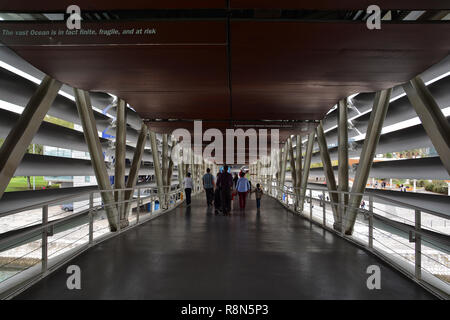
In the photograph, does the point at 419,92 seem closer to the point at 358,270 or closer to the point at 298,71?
the point at 298,71

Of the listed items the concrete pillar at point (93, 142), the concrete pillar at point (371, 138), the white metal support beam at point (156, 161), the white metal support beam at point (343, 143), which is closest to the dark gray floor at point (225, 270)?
the concrete pillar at point (371, 138)


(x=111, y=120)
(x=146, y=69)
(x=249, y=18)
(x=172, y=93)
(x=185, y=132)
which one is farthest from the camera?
(x=111, y=120)

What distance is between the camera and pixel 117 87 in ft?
23.5

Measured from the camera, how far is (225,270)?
4.51 m

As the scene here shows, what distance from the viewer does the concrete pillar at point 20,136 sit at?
501 cm

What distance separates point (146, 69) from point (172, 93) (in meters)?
1.95

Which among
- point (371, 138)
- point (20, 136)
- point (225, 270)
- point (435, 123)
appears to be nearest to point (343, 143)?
point (371, 138)

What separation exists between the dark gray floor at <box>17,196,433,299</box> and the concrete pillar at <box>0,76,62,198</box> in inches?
71.7

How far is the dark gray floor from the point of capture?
12.0 ft

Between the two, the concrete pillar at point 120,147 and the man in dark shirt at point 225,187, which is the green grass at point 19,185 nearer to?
the concrete pillar at point 120,147

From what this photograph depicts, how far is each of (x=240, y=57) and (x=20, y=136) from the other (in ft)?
12.8

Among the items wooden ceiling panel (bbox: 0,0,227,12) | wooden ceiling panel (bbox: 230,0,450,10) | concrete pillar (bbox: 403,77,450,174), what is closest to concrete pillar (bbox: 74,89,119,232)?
wooden ceiling panel (bbox: 0,0,227,12)

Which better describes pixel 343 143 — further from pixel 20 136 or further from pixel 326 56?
pixel 20 136
